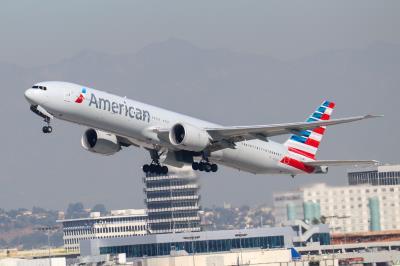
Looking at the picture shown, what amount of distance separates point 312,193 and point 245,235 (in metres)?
41.4

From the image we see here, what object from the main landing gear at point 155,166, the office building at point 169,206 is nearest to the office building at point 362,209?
the office building at point 169,206

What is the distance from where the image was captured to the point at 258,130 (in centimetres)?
7756

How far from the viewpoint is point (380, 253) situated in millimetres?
139500

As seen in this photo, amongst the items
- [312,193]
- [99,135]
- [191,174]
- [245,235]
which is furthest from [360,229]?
[99,135]

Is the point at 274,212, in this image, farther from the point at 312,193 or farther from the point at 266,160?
the point at 266,160

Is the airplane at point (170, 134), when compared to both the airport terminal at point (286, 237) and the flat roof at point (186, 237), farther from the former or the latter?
the flat roof at point (186, 237)

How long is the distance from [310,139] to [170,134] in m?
16.6

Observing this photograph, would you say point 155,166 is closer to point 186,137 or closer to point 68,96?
point 186,137

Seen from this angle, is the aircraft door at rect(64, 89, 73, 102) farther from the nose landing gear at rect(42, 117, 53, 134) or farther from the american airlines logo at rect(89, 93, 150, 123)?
the nose landing gear at rect(42, 117, 53, 134)

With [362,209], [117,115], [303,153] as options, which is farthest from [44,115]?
[362,209]

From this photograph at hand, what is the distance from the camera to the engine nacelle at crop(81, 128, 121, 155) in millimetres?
79688

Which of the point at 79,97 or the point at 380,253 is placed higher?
the point at 79,97

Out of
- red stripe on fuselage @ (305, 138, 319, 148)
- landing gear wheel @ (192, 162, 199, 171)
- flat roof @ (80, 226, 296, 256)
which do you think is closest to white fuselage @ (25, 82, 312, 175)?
landing gear wheel @ (192, 162, 199, 171)

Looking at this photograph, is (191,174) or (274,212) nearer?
(191,174)
